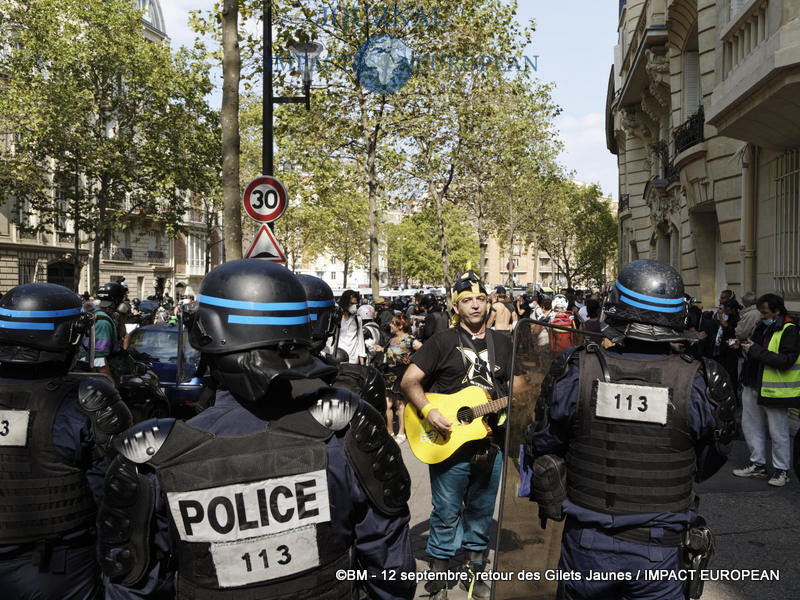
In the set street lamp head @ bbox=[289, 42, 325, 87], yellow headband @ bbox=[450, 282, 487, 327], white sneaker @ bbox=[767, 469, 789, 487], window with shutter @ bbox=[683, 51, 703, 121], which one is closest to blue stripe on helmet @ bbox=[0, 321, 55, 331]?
yellow headband @ bbox=[450, 282, 487, 327]

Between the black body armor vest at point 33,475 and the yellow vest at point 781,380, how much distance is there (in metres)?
5.77

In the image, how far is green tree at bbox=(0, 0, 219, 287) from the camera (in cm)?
2525

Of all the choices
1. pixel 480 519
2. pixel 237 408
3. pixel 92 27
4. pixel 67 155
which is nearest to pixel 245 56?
pixel 480 519

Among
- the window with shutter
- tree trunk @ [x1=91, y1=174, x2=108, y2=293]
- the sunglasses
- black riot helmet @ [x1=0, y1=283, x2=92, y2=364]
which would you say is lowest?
black riot helmet @ [x1=0, y1=283, x2=92, y2=364]

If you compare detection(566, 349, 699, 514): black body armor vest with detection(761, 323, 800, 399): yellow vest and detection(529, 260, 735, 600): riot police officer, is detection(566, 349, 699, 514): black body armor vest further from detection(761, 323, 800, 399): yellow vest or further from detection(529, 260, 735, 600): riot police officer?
detection(761, 323, 800, 399): yellow vest

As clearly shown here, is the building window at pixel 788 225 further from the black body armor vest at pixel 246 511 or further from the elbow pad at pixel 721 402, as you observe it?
the black body armor vest at pixel 246 511

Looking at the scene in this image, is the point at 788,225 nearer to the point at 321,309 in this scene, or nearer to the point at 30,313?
the point at 321,309

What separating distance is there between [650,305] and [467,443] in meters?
1.64

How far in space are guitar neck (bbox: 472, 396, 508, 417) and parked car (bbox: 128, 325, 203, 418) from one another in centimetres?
522

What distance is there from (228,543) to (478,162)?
27.7 m

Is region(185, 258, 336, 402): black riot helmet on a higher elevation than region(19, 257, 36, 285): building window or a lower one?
lower

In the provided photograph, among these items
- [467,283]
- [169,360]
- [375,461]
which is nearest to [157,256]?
[169,360]

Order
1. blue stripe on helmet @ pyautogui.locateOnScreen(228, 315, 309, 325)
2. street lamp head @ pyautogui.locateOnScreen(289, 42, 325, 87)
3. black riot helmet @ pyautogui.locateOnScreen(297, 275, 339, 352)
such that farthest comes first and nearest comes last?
street lamp head @ pyautogui.locateOnScreen(289, 42, 325, 87) < black riot helmet @ pyautogui.locateOnScreen(297, 275, 339, 352) < blue stripe on helmet @ pyautogui.locateOnScreen(228, 315, 309, 325)

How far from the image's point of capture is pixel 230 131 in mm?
9172
